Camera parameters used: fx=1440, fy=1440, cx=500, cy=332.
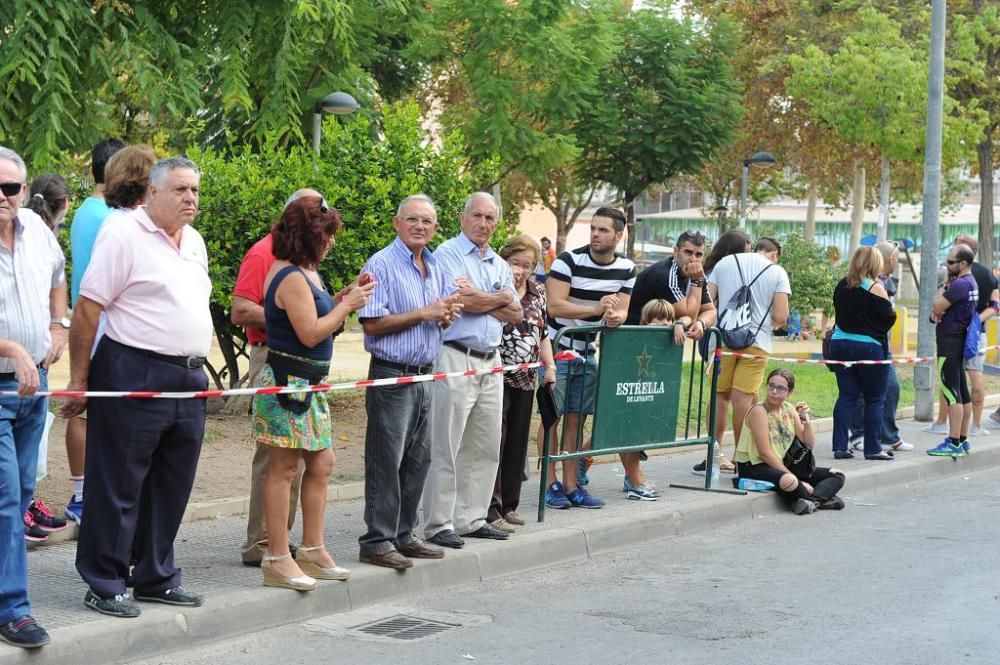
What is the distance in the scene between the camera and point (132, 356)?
5.99 metres

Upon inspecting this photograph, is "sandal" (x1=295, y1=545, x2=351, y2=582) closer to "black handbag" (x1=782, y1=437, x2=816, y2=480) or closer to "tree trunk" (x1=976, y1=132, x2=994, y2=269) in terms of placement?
"black handbag" (x1=782, y1=437, x2=816, y2=480)

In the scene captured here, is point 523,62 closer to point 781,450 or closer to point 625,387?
point 781,450

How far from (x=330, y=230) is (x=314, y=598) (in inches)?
67.6

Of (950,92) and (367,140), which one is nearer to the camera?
(367,140)

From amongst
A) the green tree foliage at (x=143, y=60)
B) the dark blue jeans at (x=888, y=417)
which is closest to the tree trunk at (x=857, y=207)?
the dark blue jeans at (x=888, y=417)

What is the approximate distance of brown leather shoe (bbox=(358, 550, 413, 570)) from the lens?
23.7 feet

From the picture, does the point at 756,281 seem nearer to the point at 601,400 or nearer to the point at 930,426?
the point at 601,400

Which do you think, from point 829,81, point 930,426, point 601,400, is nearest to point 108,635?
point 601,400

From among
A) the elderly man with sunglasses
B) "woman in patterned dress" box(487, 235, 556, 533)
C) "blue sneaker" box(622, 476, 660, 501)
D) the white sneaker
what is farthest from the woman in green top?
the elderly man with sunglasses

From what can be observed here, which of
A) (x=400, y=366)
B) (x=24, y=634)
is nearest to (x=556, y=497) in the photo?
(x=400, y=366)

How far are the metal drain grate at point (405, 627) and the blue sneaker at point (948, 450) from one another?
23.6 feet

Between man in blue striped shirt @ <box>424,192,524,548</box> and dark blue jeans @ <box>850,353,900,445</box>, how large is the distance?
18.5ft

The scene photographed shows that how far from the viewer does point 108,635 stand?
226 inches

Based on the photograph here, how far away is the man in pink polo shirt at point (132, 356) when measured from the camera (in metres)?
5.96
